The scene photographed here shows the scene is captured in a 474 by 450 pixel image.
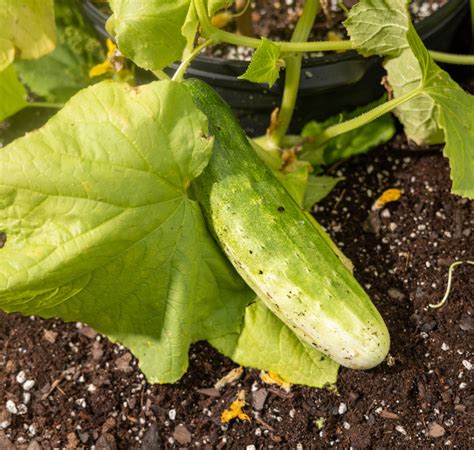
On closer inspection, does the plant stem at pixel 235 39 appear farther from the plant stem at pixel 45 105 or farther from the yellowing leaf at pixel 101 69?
the plant stem at pixel 45 105

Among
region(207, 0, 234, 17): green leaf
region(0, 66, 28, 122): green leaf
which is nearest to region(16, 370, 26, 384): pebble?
region(0, 66, 28, 122): green leaf

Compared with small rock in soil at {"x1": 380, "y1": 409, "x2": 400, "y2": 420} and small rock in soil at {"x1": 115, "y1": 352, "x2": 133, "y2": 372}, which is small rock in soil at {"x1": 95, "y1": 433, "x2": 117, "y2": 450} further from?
small rock in soil at {"x1": 380, "y1": 409, "x2": 400, "y2": 420}

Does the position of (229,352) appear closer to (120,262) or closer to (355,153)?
(120,262)

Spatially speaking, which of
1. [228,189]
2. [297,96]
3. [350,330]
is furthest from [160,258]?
[297,96]

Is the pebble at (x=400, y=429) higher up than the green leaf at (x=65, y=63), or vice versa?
the green leaf at (x=65, y=63)

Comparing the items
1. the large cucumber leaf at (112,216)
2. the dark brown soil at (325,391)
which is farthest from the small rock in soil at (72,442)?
the large cucumber leaf at (112,216)
